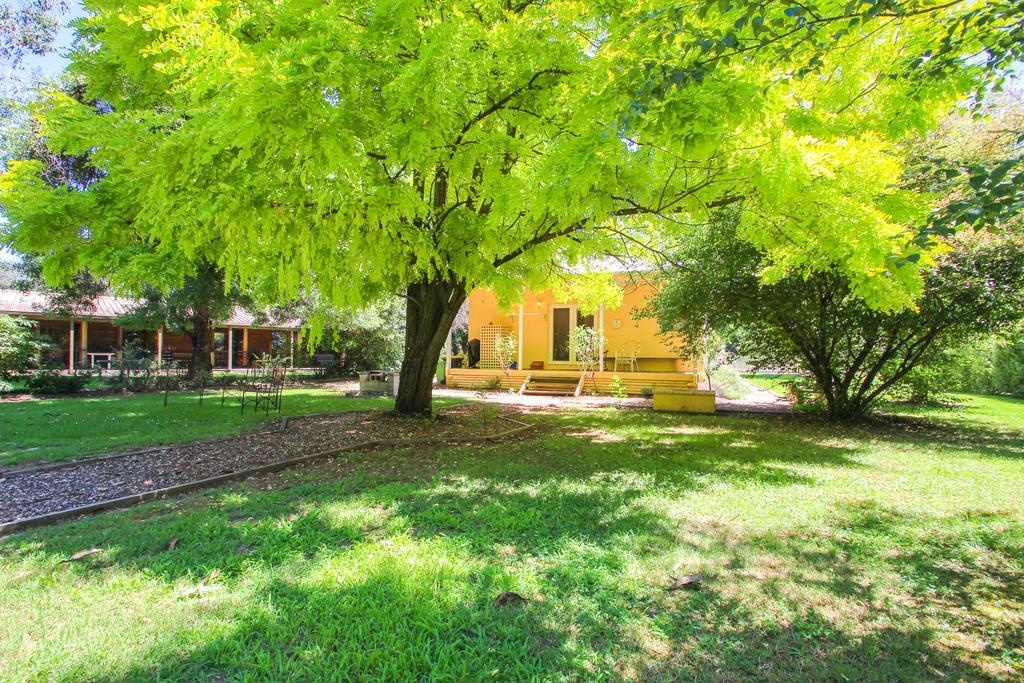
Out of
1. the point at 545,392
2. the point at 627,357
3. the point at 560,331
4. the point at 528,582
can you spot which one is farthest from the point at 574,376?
the point at 528,582

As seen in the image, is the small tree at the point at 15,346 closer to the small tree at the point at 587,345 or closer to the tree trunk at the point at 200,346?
the tree trunk at the point at 200,346

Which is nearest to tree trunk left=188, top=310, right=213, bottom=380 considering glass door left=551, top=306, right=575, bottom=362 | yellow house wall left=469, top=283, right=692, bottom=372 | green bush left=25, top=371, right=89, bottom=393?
green bush left=25, top=371, right=89, bottom=393

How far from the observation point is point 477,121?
590 centimetres

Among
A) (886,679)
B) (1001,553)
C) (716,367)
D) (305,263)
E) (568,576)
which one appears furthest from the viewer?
(716,367)

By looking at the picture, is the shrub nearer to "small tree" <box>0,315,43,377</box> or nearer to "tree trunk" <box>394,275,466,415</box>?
"tree trunk" <box>394,275,466,415</box>

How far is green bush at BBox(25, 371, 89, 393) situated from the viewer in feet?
51.0

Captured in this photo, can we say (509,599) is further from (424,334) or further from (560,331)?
(560,331)

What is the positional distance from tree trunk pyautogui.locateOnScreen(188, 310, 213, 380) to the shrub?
1811 centimetres

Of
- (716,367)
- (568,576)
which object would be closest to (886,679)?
(568,576)

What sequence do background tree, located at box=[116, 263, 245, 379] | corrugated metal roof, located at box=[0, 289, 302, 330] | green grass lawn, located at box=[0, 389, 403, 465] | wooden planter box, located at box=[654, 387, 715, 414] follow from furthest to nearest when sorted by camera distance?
1. corrugated metal roof, located at box=[0, 289, 302, 330]
2. background tree, located at box=[116, 263, 245, 379]
3. wooden planter box, located at box=[654, 387, 715, 414]
4. green grass lawn, located at box=[0, 389, 403, 465]

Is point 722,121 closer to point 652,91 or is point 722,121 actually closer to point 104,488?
point 652,91

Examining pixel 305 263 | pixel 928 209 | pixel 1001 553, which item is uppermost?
pixel 928 209

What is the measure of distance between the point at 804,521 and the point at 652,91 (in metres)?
3.76

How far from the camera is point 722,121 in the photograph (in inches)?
161
